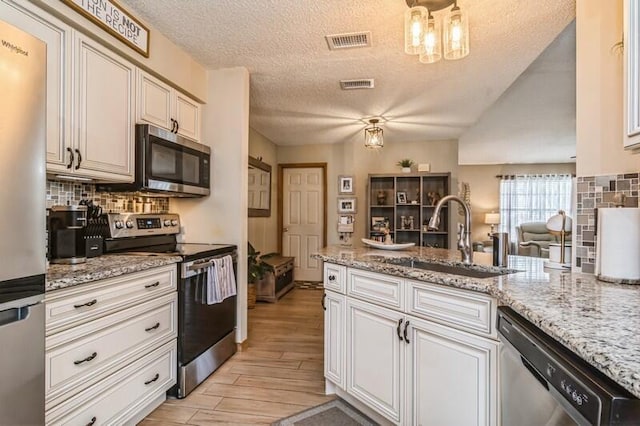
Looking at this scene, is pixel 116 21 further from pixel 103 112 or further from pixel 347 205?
pixel 347 205

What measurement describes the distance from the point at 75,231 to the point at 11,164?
932 mm

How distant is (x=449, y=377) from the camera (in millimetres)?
1519

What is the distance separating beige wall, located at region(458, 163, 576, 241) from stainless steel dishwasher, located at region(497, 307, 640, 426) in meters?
8.23

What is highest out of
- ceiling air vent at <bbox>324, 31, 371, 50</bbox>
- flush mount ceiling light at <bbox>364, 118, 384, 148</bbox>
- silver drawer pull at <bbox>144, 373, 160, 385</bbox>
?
ceiling air vent at <bbox>324, 31, 371, 50</bbox>

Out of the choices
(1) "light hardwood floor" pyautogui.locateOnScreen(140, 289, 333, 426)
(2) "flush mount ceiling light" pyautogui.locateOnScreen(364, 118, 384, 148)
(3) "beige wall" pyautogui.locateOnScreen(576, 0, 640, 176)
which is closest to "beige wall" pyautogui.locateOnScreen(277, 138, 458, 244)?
(2) "flush mount ceiling light" pyautogui.locateOnScreen(364, 118, 384, 148)

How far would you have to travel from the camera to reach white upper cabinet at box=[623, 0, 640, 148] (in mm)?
1102

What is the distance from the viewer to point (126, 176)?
90.6 inches

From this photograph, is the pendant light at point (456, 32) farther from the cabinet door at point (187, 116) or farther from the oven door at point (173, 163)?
the cabinet door at point (187, 116)

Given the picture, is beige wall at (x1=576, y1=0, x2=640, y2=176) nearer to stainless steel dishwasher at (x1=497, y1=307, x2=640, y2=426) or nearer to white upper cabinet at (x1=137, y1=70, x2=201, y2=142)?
stainless steel dishwasher at (x1=497, y1=307, x2=640, y2=426)

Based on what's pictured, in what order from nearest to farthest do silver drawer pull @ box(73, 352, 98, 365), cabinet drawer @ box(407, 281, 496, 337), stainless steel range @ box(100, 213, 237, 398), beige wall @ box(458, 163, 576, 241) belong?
1. cabinet drawer @ box(407, 281, 496, 337)
2. silver drawer pull @ box(73, 352, 98, 365)
3. stainless steel range @ box(100, 213, 237, 398)
4. beige wall @ box(458, 163, 576, 241)

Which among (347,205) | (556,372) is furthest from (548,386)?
(347,205)

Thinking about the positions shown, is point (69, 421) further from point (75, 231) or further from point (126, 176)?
point (126, 176)

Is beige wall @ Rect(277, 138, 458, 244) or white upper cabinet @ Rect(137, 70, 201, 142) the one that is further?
beige wall @ Rect(277, 138, 458, 244)

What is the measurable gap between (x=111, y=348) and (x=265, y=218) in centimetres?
400
